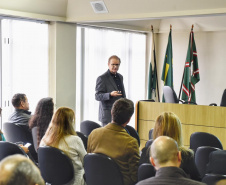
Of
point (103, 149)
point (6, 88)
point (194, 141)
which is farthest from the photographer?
point (6, 88)

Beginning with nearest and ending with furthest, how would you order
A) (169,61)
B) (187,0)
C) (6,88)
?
(187,0), (6,88), (169,61)

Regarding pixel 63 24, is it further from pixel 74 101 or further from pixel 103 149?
pixel 103 149

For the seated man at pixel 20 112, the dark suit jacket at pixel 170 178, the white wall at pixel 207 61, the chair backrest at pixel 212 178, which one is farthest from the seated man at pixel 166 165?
the white wall at pixel 207 61

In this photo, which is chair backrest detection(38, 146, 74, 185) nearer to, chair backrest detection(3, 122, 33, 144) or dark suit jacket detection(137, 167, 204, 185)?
chair backrest detection(3, 122, 33, 144)

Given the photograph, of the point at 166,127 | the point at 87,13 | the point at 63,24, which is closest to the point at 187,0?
the point at 87,13

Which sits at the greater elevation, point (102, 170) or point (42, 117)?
point (42, 117)

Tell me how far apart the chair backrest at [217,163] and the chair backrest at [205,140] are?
1.02m

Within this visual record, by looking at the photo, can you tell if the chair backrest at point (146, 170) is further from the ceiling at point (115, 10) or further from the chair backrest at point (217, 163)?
the ceiling at point (115, 10)

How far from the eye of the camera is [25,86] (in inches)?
287

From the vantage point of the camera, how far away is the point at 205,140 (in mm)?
4426

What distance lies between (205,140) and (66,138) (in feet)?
5.07

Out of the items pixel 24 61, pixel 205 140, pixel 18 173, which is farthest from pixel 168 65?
pixel 18 173

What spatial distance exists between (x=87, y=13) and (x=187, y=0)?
191cm

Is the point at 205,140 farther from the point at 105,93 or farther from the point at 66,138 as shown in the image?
the point at 105,93
